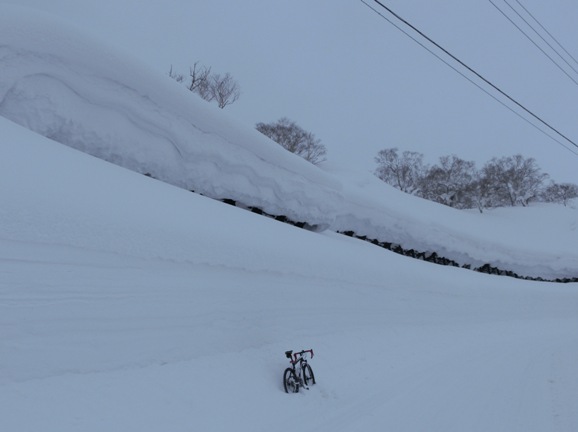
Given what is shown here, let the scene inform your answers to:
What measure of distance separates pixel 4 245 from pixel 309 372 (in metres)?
2.75

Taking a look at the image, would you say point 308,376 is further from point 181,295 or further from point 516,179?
point 516,179

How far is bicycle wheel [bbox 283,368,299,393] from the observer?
142 inches

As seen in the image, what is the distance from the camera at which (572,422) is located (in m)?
4.25

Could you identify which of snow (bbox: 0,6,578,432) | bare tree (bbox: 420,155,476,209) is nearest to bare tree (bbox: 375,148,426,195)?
bare tree (bbox: 420,155,476,209)

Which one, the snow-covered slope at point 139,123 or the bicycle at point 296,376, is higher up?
the snow-covered slope at point 139,123

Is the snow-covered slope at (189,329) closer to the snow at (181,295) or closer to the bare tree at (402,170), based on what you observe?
the snow at (181,295)

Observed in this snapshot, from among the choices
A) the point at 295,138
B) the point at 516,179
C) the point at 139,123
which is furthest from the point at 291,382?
the point at 516,179

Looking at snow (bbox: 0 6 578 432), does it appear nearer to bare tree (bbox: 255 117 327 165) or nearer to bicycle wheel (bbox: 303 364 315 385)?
bicycle wheel (bbox: 303 364 315 385)

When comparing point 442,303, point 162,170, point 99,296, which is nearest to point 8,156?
point 99,296

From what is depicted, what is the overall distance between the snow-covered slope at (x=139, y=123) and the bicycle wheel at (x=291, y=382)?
134 inches

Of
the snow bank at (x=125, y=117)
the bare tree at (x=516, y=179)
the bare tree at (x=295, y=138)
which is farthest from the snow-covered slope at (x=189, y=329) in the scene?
the bare tree at (x=516, y=179)

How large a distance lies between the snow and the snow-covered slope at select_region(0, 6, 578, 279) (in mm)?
20

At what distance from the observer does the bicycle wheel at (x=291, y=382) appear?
3.60 metres

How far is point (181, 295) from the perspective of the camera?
11.2 ft
